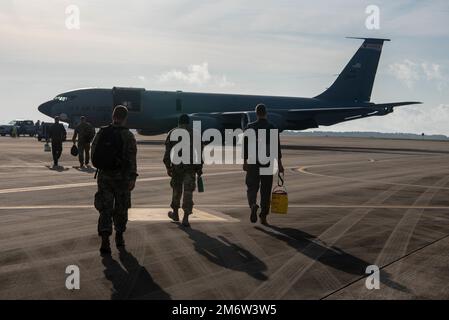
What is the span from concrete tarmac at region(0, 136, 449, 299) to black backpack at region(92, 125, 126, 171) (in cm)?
125

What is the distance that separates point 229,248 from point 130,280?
2136mm

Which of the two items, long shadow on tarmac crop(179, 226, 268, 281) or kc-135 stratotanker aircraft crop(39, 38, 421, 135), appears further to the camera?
kc-135 stratotanker aircraft crop(39, 38, 421, 135)

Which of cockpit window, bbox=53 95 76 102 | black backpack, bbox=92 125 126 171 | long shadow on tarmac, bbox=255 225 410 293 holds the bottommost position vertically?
long shadow on tarmac, bbox=255 225 410 293

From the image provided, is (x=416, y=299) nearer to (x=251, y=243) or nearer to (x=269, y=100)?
(x=251, y=243)

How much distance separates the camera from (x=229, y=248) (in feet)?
25.9

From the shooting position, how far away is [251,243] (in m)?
8.27

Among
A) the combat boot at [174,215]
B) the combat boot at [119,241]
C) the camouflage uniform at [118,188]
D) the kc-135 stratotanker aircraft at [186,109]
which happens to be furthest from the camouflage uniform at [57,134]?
the kc-135 stratotanker aircraft at [186,109]

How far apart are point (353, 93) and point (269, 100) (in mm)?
9345

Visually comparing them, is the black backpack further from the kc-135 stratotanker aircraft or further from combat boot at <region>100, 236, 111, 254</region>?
the kc-135 stratotanker aircraft

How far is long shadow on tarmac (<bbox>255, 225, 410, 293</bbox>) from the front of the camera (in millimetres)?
6528

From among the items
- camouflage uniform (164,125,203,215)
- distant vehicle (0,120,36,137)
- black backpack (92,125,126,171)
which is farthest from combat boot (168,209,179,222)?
distant vehicle (0,120,36,137)

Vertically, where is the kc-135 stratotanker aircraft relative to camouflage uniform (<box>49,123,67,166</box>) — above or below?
above

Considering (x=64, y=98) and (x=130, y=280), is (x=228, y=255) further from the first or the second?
(x=64, y=98)
